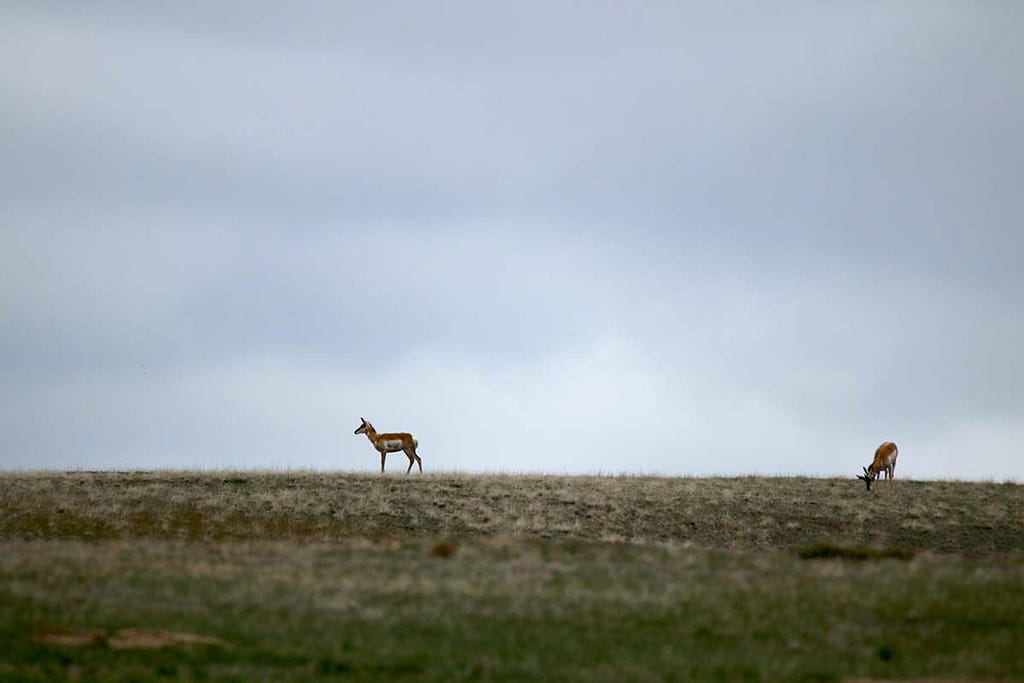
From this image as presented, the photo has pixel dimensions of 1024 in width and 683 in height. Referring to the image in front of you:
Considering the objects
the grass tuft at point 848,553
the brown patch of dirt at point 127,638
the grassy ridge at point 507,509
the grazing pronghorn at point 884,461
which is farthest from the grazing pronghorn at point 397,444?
the brown patch of dirt at point 127,638

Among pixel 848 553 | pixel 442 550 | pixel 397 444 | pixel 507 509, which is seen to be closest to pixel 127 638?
pixel 442 550

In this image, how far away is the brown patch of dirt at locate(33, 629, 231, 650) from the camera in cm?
1572

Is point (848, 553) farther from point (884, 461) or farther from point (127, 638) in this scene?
point (884, 461)

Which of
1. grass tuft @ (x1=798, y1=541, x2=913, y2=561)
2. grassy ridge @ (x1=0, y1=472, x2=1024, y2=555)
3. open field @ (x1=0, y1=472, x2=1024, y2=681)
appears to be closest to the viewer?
open field @ (x1=0, y1=472, x2=1024, y2=681)

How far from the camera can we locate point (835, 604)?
1903 centimetres

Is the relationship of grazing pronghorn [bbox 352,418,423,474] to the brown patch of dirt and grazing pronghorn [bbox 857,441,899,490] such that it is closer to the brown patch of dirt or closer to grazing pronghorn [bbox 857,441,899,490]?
grazing pronghorn [bbox 857,441,899,490]

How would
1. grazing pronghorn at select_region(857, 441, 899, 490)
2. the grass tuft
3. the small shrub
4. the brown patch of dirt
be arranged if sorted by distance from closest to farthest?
the brown patch of dirt, the small shrub, the grass tuft, grazing pronghorn at select_region(857, 441, 899, 490)

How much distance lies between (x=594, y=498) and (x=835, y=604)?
2257cm

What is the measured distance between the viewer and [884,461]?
4994cm

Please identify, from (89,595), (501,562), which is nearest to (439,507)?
(501,562)

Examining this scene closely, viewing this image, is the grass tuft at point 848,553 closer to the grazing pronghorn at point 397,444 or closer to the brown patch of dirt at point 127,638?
the brown patch of dirt at point 127,638

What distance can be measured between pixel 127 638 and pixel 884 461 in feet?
128

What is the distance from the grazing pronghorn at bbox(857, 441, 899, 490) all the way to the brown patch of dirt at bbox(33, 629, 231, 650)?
120ft

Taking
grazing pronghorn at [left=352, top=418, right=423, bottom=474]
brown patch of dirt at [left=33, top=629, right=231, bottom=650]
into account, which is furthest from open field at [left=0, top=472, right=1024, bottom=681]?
grazing pronghorn at [left=352, top=418, right=423, bottom=474]
